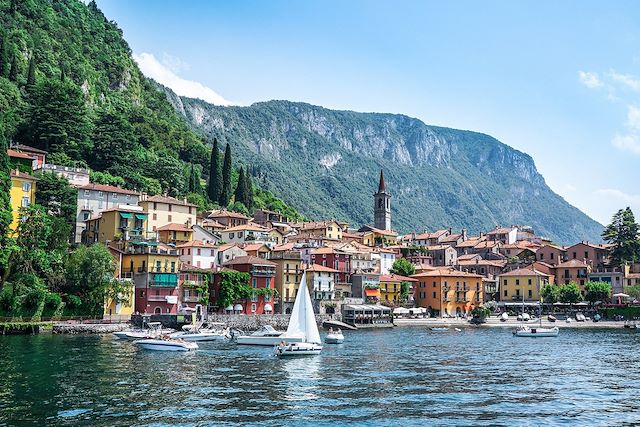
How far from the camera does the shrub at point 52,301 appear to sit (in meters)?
70.8

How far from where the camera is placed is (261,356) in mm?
55406

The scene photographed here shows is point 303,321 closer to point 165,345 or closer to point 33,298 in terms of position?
point 165,345

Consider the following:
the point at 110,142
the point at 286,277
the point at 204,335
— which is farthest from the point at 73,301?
the point at 110,142

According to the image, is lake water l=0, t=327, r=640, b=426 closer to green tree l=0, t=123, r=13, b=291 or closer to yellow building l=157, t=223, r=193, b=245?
green tree l=0, t=123, r=13, b=291

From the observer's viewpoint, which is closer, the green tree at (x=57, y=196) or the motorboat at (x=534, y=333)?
the motorboat at (x=534, y=333)

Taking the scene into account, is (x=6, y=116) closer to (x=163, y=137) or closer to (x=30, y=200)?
(x=30, y=200)

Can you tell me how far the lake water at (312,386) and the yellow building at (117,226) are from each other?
28.0 metres

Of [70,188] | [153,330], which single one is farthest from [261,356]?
[70,188]

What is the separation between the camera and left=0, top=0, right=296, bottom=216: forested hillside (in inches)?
4254

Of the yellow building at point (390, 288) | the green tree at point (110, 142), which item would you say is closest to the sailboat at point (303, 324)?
the yellow building at point (390, 288)

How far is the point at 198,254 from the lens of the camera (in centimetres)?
9269

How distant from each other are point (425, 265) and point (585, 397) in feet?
338

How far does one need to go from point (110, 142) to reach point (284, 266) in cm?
3970

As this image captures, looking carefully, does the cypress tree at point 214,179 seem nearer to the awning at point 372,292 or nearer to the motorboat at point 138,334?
the awning at point 372,292
